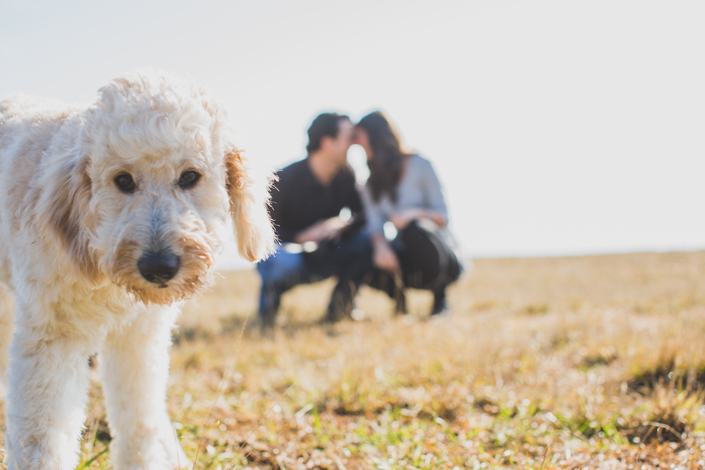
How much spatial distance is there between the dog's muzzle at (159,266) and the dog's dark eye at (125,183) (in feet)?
1.15

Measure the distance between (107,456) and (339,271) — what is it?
4.45 metres

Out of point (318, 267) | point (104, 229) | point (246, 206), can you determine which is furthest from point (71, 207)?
point (318, 267)

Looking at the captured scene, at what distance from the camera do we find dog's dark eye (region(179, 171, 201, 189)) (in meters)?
1.99

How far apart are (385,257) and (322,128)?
6.20 feet

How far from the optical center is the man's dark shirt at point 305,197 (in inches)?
253

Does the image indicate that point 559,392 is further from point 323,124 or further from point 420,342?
point 323,124

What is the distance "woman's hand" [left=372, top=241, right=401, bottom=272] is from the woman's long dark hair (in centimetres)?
86

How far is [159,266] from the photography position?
176 cm

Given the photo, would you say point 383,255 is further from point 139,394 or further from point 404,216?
point 139,394

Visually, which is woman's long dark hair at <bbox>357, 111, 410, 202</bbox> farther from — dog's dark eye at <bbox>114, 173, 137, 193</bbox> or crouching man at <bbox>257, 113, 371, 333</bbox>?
dog's dark eye at <bbox>114, 173, 137, 193</bbox>

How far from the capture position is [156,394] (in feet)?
8.01

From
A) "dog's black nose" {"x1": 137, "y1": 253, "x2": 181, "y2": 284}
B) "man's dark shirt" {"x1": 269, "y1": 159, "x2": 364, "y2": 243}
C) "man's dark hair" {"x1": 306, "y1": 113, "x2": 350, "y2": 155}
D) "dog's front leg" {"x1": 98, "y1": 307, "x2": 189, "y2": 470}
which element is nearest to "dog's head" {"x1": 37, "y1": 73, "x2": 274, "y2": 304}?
"dog's black nose" {"x1": 137, "y1": 253, "x2": 181, "y2": 284}

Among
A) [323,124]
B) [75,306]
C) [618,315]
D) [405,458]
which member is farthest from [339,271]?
[75,306]

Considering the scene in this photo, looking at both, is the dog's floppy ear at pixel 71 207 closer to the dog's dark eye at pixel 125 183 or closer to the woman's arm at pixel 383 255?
the dog's dark eye at pixel 125 183
